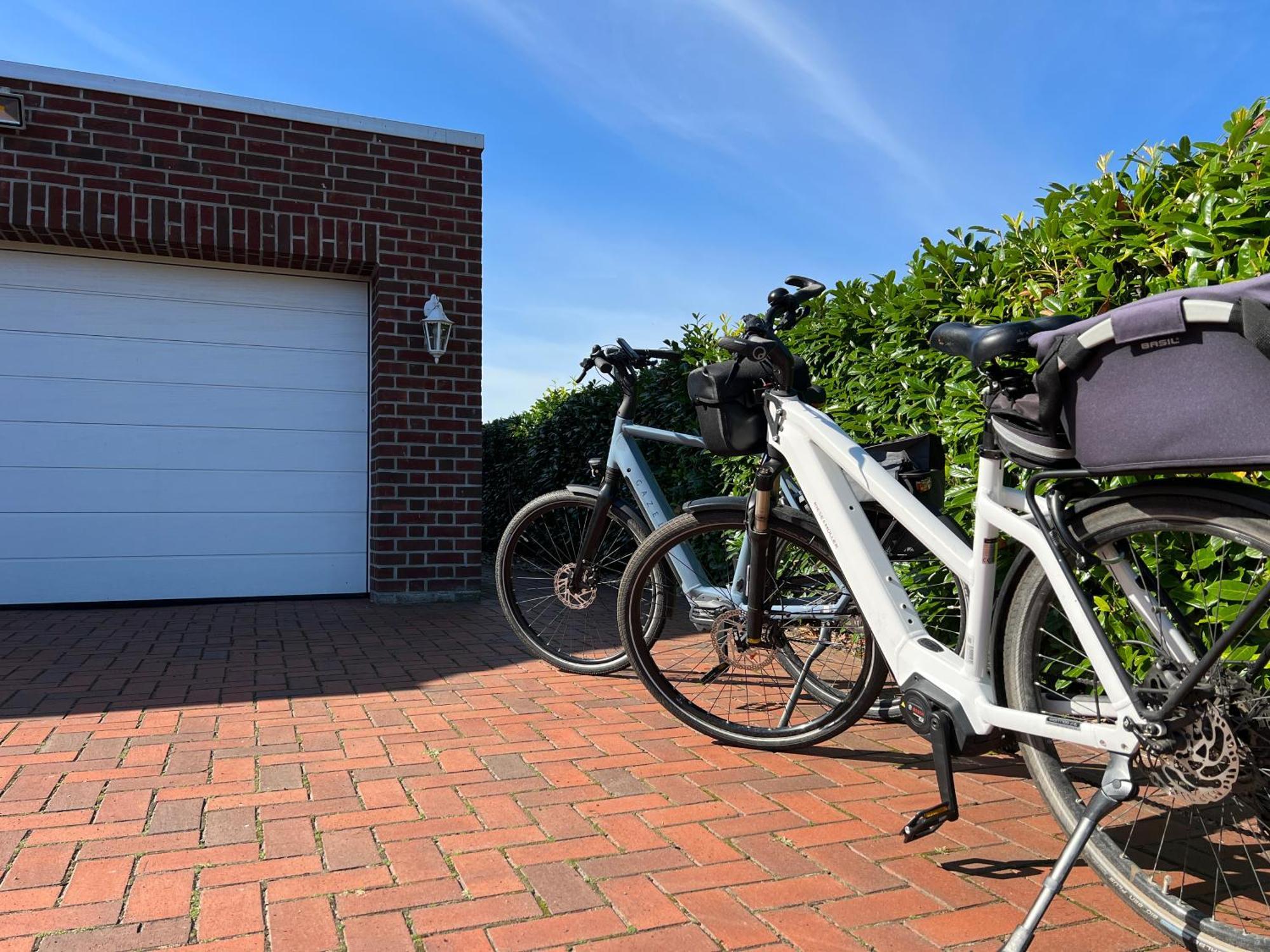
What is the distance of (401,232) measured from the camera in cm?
650

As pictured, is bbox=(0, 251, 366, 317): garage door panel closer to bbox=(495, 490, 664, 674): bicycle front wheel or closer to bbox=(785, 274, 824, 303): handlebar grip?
bbox=(495, 490, 664, 674): bicycle front wheel

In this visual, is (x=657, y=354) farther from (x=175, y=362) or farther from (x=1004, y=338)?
(x=175, y=362)

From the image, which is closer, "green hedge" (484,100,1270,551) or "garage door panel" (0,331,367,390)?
"green hedge" (484,100,1270,551)

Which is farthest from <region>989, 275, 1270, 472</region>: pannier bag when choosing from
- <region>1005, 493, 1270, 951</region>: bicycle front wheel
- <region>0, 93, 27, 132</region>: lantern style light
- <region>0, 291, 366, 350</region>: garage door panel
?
<region>0, 93, 27, 132</region>: lantern style light

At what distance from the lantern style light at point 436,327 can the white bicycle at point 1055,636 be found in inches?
144

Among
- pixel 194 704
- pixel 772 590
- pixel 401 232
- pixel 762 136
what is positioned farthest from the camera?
pixel 401 232

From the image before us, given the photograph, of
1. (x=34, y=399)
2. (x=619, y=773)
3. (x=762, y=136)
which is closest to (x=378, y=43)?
(x=762, y=136)

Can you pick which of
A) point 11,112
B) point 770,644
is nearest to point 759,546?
point 770,644

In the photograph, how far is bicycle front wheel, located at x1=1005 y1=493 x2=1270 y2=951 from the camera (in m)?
1.66

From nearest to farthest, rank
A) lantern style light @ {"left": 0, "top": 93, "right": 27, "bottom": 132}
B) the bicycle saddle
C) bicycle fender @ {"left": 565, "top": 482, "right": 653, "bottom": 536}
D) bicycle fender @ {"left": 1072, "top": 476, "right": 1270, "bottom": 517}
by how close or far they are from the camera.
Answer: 1. bicycle fender @ {"left": 1072, "top": 476, "right": 1270, "bottom": 517}
2. the bicycle saddle
3. bicycle fender @ {"left": 565, "top": 482, "right": 653, "bottom": 536}
4. lantern style light @ {"left": 0, "top": 93, "right": 27, "bottom": 132}

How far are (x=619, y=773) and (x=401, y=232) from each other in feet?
15.7

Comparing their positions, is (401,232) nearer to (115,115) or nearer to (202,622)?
(115,115)

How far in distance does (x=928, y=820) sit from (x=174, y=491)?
554 cm

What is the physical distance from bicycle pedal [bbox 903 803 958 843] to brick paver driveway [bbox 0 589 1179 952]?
2.9 inches
